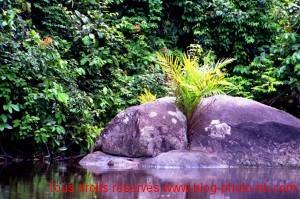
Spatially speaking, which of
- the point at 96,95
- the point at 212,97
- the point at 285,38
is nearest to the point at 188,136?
the point at 212,97

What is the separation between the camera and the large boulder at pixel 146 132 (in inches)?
309

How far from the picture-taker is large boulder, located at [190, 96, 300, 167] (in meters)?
7.93

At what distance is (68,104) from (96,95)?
4.70 ft

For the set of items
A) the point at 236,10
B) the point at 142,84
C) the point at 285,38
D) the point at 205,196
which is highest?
the point at 236,10

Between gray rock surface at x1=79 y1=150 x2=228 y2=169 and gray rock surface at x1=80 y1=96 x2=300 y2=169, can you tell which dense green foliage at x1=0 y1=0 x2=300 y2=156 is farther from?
gray rock surface at x1=79 y1=150 x2=228 y2=169

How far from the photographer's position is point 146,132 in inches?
311

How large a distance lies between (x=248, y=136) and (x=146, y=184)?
3473 mm

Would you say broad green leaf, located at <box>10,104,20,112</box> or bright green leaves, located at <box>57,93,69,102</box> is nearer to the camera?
bright green leaves, located at <box>57,93,69,102</box>

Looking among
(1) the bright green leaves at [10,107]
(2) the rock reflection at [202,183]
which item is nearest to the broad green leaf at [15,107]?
(1) the bright green leaves at [10,107]

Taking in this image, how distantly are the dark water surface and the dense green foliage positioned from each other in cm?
217

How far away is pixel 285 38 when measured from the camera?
11.0 meters

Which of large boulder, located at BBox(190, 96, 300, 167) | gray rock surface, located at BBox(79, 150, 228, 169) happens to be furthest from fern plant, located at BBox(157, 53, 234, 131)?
gray rock surface, located at BBox(79, 150, 228, 169)

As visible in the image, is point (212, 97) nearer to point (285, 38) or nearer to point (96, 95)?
point (96, 95)

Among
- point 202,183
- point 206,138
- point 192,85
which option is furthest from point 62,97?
point 202,183
